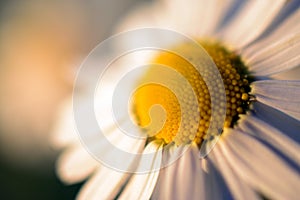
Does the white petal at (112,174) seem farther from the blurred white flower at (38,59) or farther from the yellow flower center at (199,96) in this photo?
the blurred white flower at (38,59)

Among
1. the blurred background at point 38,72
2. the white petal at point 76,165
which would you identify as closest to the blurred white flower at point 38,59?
the blurred background at point 38,72

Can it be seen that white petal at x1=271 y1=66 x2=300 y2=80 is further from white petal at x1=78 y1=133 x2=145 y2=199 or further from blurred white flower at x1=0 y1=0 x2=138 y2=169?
blurred white flower at x1=0 y1=0 x2=138 y2=169

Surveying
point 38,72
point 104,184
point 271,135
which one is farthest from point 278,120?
point 38,72

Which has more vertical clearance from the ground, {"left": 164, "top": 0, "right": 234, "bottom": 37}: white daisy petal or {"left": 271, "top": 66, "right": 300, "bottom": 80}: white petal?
{"left": 164, "top": 0, "right": 234, "bottom": 37}: white daisy petal

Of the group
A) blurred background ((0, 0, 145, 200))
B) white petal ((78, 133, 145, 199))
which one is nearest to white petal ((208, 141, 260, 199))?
white petal ((78, 133, 145, 199))

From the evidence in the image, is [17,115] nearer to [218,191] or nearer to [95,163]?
[95,163]

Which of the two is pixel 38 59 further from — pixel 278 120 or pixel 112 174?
pixel 278 120
